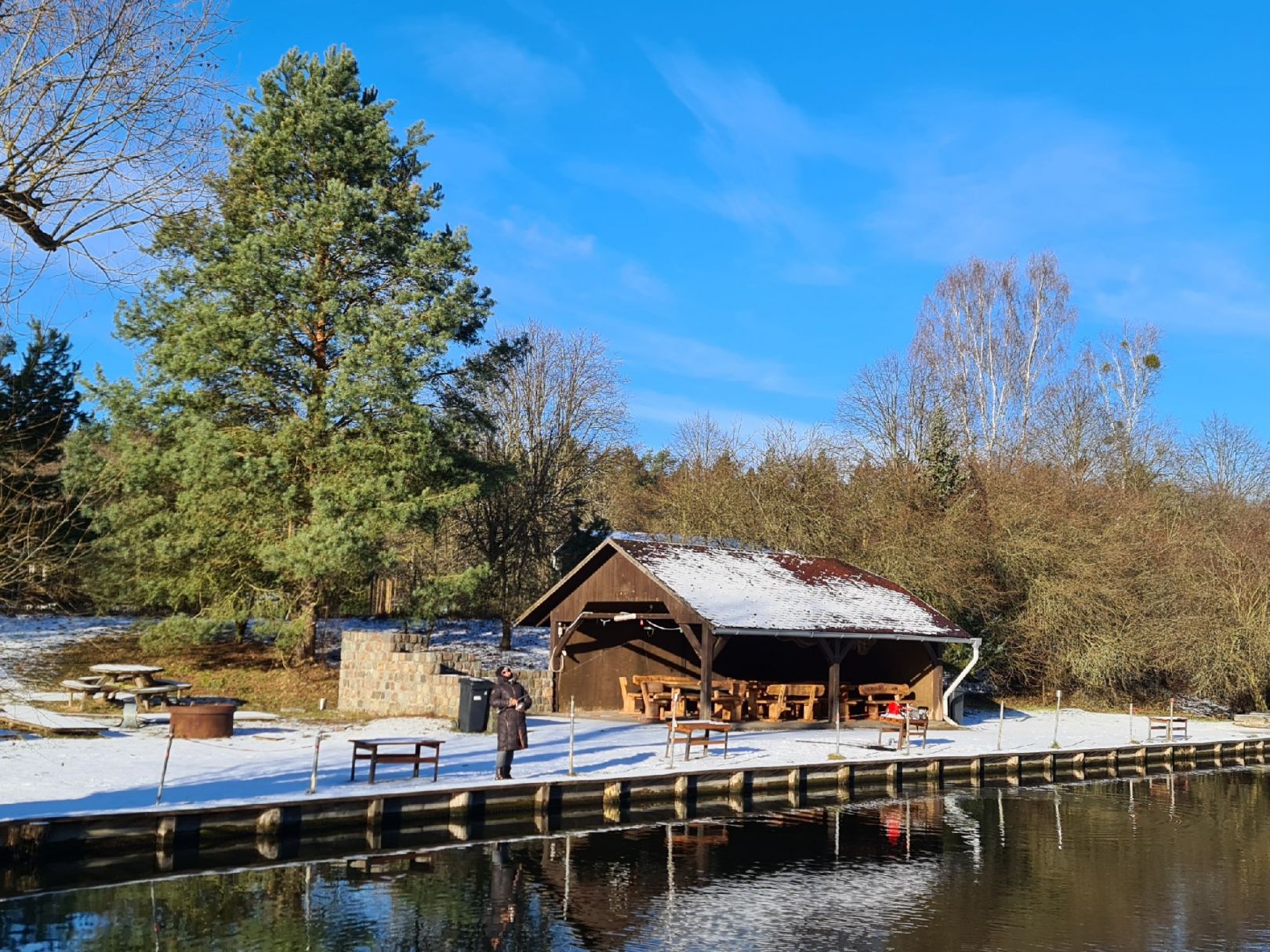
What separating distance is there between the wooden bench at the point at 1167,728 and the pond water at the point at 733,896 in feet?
34.8

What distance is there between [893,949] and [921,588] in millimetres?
24321

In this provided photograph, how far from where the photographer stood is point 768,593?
2486 cm

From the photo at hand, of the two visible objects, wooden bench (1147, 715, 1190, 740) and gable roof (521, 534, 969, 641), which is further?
wooden bench (1147, 715, 1190, 740)

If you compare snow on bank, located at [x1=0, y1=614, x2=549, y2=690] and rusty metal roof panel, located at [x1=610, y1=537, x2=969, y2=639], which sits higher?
rusty metal roof panel, located at [x1=610, y1=537, x2=969, y2=639]

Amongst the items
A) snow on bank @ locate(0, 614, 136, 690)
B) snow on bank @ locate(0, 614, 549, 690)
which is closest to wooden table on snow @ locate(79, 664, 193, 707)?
snow on bank @ locate(0, 614, 549, 690)

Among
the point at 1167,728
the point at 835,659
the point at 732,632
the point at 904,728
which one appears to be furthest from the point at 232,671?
the point at 1167,728

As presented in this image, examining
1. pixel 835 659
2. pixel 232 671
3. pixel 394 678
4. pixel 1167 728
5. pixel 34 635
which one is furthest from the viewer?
pixel 34 635

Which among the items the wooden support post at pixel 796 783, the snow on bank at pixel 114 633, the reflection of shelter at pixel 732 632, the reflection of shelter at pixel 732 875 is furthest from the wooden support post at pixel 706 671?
the snow on bank at pixel 114 633

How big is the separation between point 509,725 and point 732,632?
7456mm

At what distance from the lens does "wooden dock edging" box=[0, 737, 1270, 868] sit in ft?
38.3

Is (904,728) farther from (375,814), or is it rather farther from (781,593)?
(375,814)

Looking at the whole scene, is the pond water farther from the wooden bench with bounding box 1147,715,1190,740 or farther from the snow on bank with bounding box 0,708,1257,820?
the wooden bench with bounding box 1147,715,1190,740

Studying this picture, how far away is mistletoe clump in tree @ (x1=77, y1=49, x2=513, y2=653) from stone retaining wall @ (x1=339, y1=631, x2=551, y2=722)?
1.92 metres

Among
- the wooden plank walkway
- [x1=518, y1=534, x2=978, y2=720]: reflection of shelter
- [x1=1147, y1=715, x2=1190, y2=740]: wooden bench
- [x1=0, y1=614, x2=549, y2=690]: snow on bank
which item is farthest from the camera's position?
[x1=0, y1=614, x2=549, y2=690]: snow on bank
